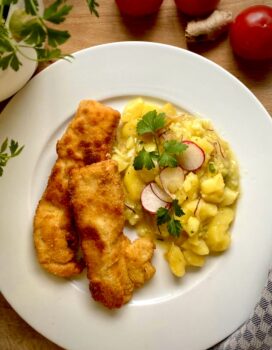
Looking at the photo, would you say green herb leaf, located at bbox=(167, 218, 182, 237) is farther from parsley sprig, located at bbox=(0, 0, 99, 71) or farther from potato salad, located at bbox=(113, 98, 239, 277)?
parsley sprig, located at bbox=(0, 0, 99, 71)

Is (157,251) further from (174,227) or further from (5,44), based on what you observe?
(5,44)

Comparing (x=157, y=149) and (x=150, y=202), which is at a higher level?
(x=157, y=149)

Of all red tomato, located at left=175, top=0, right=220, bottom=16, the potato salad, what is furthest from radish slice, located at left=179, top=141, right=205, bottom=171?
red tomato, located at left=175, top=0, right=220, bottom=16

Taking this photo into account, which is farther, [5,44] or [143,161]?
[143,161]

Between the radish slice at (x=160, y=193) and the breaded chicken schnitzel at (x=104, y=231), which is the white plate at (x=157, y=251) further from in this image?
the radish slice at (x=160, y=193)

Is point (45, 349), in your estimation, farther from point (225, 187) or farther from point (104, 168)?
point (225, 187)

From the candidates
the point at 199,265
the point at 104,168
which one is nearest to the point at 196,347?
the point at 199,265

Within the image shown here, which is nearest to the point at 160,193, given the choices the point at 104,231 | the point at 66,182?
the point at 104,231
